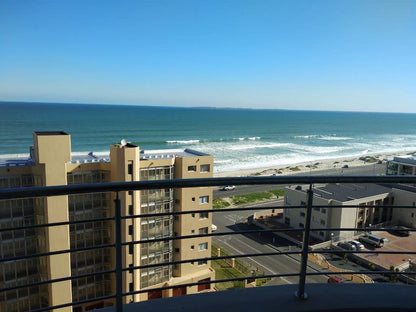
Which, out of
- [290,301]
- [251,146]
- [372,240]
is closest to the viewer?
[290,301]

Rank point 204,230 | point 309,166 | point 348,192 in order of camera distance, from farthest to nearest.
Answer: point 309,166 → point 348,192 → point 204,230

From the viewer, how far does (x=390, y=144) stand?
67.4 meters

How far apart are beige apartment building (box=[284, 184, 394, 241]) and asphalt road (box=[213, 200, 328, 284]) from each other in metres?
2.49

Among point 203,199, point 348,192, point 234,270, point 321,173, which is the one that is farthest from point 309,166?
point 203,199

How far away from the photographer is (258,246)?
59.5 feet

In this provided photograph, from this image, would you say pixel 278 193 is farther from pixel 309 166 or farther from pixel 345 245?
pixel 309 166

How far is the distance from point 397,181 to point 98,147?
158 feet

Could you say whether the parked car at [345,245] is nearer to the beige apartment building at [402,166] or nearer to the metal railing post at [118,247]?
the beige apartment building at [402,166]

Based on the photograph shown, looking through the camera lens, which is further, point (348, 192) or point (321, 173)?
point (321, 173)

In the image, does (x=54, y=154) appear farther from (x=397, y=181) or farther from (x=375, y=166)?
(x=375, y=166)

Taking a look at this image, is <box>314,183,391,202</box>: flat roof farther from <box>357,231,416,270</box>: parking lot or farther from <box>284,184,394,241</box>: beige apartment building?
<box>357,231,416,270</box>: parking lot

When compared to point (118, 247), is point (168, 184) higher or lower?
higher

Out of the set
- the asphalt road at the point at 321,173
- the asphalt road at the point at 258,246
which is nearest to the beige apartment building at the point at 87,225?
the asphalt road at the point at 258,246

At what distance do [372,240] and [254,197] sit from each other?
11306 mm
